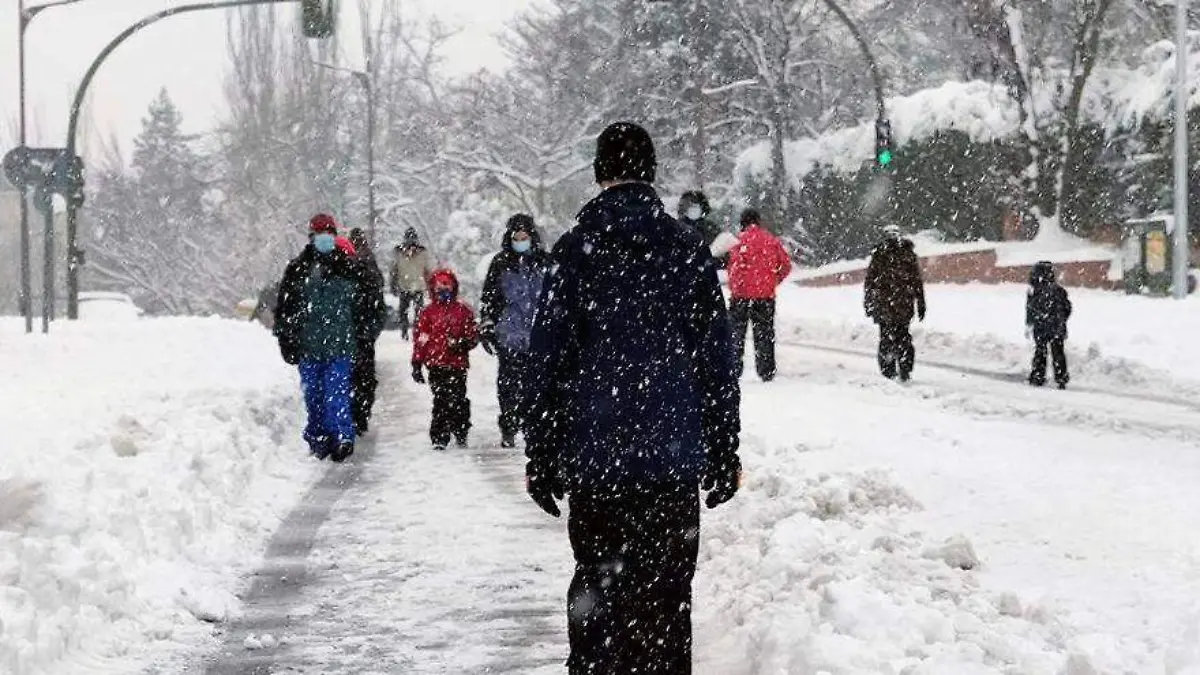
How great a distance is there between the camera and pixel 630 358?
4.41 metres

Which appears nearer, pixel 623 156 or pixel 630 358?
pixel 630 358

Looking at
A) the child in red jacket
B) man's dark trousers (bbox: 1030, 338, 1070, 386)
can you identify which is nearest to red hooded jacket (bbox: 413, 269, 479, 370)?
the child in red jacket

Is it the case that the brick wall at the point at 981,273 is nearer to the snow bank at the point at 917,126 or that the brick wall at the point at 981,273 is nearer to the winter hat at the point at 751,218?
the snow bank at the point at 917,126

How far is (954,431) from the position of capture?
11.7 metres

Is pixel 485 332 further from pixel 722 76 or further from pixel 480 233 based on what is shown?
pixel 480 233

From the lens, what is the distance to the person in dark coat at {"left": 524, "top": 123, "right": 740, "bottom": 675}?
14.5 ft

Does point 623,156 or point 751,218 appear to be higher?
point 751,218

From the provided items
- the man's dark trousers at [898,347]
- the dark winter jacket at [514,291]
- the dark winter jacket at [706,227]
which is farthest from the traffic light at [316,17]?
the dark winter jacket at [514,291]

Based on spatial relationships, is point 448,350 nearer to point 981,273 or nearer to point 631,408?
point 631,408

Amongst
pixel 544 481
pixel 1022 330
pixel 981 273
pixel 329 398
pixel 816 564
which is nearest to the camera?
pixel 544 481

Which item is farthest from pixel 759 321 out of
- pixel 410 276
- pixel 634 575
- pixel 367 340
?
pixel 634 575

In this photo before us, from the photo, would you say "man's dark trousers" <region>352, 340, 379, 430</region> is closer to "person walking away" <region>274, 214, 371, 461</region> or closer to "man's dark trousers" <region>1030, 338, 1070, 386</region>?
"person walking away" <region>274, 214, 371, 461</region>

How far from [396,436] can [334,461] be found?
1.73 meters

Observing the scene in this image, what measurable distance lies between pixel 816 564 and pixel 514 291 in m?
5.63
